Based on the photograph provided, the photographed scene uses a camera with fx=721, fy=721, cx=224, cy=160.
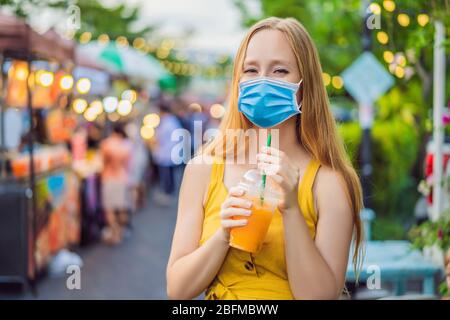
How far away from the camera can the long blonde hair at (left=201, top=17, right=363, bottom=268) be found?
A: 7.31 feet

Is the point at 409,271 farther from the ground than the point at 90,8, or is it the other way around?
the point at 90,8

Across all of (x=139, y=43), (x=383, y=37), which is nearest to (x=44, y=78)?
(x=383, y=37)

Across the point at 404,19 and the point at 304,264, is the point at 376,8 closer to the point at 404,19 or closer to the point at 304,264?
the point at 404,19

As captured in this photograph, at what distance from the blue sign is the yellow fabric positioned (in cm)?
631

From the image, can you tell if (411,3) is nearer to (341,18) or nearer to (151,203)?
(341,18)

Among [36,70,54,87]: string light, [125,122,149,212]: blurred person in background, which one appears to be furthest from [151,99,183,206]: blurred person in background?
[36,70,54,87]: string light

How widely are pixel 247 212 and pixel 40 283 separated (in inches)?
265

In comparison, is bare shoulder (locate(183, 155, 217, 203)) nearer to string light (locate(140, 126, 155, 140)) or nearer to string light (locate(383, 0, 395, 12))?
string light (locate(383, 0, 395, 12))

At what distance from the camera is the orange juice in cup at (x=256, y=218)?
80.2 inches

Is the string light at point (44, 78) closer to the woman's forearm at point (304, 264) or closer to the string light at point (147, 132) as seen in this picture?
the string light at point (147, 132)

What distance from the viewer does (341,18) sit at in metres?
11.0

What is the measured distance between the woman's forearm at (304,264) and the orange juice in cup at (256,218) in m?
0.05

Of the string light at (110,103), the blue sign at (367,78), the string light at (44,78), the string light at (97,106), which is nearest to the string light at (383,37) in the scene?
the blue sign at (367,78)

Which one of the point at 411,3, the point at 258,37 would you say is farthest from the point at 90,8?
the point at 258,37
